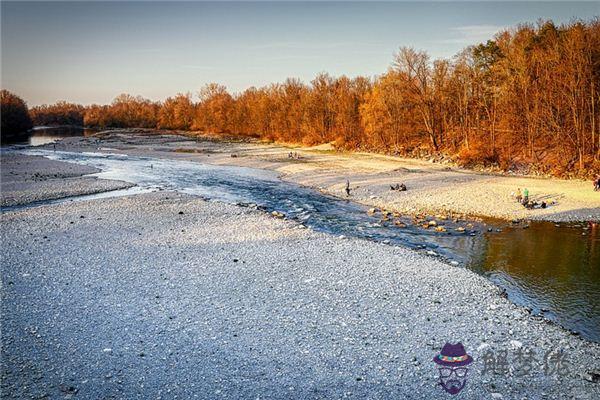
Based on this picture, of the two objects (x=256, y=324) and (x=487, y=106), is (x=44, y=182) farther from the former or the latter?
(x=487, y=106)

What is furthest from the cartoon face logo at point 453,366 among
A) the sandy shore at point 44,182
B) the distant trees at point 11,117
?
the distant trees at point 11,117

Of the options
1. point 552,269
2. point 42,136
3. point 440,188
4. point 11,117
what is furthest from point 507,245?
point 11,117

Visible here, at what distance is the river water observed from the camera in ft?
42.1

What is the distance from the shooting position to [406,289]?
43.2 ft

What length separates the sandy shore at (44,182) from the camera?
97.8ft

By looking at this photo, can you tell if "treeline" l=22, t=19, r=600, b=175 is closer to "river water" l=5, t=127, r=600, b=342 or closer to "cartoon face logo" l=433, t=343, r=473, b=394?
"river water" l=5, t=127, r=600, b=342

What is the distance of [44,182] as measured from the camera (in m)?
35.4

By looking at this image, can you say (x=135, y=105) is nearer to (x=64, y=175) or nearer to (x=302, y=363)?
(x=64, y=175)

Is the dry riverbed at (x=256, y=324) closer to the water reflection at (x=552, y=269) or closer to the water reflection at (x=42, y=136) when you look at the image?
the water reflection at (x=552, y=269)

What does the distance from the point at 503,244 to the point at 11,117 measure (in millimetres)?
134862

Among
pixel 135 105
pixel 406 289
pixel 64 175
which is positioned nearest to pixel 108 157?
pixel 64 175

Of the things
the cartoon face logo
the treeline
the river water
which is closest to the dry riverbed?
the cartoon face logo

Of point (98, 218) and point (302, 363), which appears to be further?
point (98, 218)

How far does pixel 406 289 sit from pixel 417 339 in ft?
10.3
